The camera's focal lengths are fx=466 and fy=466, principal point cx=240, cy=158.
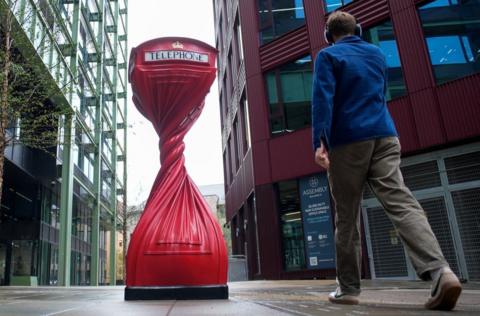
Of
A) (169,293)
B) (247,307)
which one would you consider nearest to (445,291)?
(247,307)

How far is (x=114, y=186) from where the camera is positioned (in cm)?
3400

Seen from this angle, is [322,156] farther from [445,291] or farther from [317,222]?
[317,222]

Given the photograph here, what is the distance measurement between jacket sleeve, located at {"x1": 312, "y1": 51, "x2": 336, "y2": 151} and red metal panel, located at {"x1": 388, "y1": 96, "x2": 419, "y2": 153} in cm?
931

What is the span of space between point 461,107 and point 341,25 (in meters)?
8.85

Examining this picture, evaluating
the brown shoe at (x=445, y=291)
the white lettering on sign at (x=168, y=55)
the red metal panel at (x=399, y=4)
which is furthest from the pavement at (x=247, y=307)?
the red metal panel at (x=399, y=4)

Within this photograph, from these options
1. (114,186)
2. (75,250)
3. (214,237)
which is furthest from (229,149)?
(214,237)

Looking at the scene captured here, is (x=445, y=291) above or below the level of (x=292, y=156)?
below

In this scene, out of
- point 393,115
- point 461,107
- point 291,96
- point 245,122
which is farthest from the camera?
point 245,122

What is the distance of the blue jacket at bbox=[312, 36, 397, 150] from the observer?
2.76 m

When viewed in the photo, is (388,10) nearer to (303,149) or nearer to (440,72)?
(440,72)

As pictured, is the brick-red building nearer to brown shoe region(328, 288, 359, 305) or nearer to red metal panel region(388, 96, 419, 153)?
A: red metal panel region(388, 96, 419, 153)

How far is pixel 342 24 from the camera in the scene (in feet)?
10.2

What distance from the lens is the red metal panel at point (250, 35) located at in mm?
16453

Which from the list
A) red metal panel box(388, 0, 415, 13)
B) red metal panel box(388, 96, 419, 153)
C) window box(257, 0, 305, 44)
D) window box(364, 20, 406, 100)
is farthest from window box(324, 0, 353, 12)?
red metal panel box(388, 96, 419, 153)
